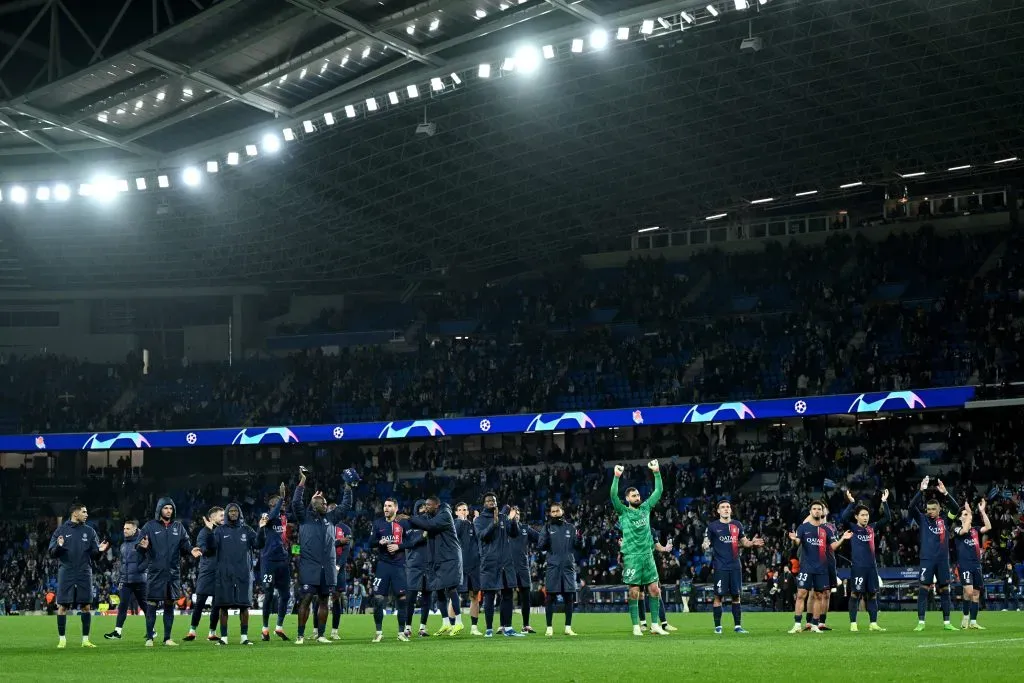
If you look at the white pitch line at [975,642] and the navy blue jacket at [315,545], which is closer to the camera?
the white pitch line at [975,642]

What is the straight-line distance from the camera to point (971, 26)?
126ft

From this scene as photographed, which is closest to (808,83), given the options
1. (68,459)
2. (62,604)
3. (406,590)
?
(406,590)

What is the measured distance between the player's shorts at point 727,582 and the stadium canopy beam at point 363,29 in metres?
18.9

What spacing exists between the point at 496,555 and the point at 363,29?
56.1 feet

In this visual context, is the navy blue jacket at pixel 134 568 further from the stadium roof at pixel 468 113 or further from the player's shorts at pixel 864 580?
the stadium roof at pixel 468 113

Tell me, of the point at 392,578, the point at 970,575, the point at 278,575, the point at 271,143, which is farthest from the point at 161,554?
the point at 271,143

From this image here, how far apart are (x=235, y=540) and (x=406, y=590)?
290cm

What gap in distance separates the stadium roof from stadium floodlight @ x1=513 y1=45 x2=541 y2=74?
0.05m

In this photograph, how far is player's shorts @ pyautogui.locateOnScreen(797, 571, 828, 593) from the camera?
22.7 m

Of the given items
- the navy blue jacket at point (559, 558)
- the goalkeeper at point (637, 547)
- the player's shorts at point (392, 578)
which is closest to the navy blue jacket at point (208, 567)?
the player's shorts at point (392, 578)

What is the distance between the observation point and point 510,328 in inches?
2386

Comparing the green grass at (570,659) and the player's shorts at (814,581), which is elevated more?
the player's shorts at (814,581)

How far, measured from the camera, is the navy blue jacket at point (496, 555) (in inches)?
942

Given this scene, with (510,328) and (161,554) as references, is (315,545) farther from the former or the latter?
(510,328)
